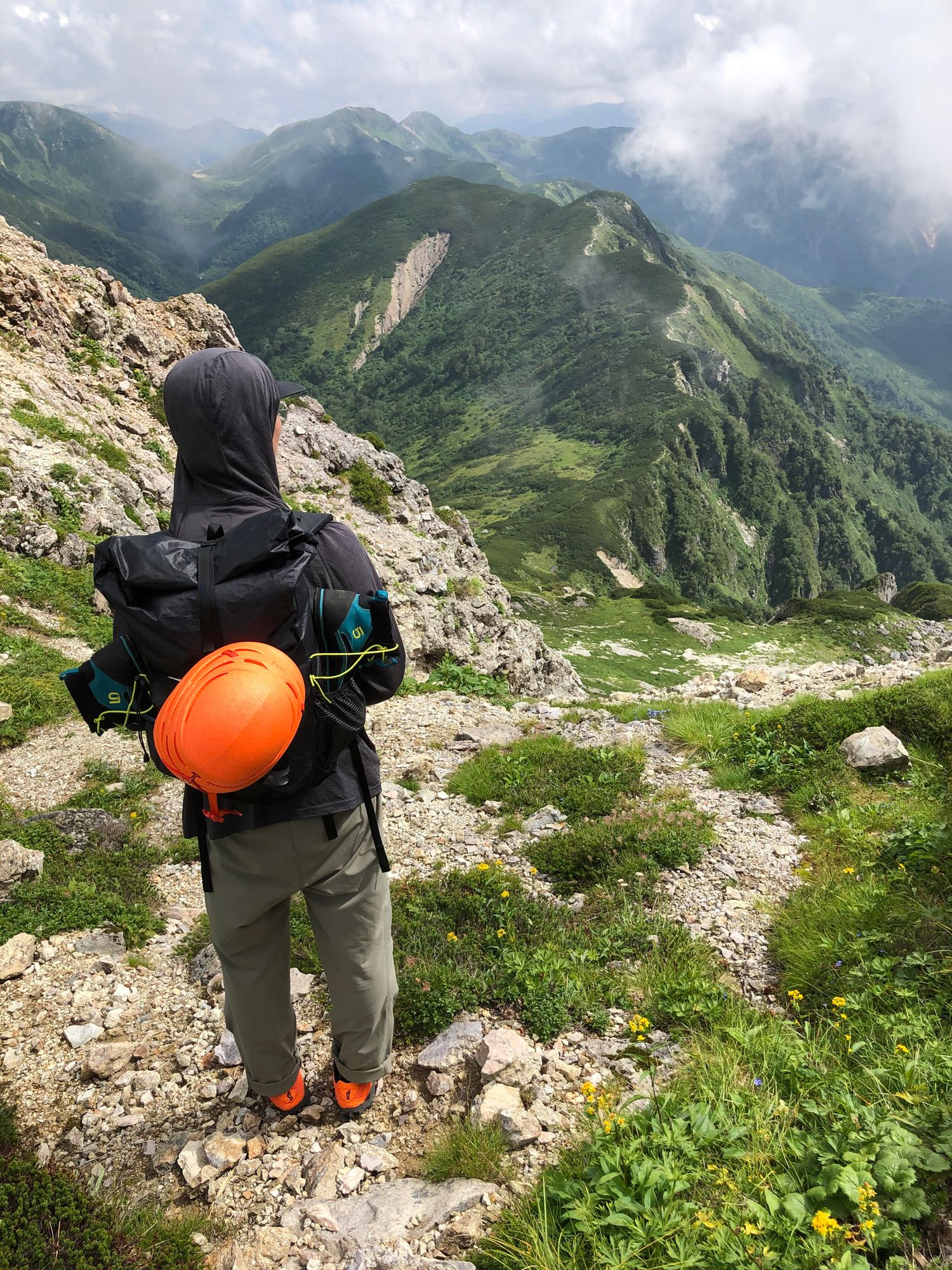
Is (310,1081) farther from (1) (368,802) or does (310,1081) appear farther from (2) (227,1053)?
(1) (368,802)

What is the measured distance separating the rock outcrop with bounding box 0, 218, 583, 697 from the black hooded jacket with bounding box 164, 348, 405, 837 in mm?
7398

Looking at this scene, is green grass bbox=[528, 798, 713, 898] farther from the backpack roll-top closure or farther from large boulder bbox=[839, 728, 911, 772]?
the backpack roll-top closure

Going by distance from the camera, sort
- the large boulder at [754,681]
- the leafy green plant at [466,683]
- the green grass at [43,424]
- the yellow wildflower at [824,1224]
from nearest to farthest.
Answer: the yellow wildflower at [824,1224] < the leafy green plant at [466,683] < the large boulder at [754,681] < the green grass at [43,424]

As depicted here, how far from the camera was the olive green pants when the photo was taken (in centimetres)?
278

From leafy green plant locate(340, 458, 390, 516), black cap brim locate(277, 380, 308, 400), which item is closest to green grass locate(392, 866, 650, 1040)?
black cap brim locate(277, 380, 308, 400)

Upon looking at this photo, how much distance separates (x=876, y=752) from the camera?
6215 mm

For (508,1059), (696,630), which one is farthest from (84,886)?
(696,630)

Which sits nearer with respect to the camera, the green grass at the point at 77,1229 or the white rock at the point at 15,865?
the green grass at the point at 77,1229

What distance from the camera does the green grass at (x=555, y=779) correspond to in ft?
21.9

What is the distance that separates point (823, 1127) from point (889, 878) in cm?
236

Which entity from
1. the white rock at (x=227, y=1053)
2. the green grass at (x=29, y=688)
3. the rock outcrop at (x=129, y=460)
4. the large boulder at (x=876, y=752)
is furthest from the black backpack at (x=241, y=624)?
the rock outcrop at (x=129, y=460)

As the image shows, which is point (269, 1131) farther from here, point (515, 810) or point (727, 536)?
point (727, 536)

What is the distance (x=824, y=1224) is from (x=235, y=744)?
7.49 feet

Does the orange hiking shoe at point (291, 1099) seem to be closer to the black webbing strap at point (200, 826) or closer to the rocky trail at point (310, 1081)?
the rocky trail at point (310, 1081)
